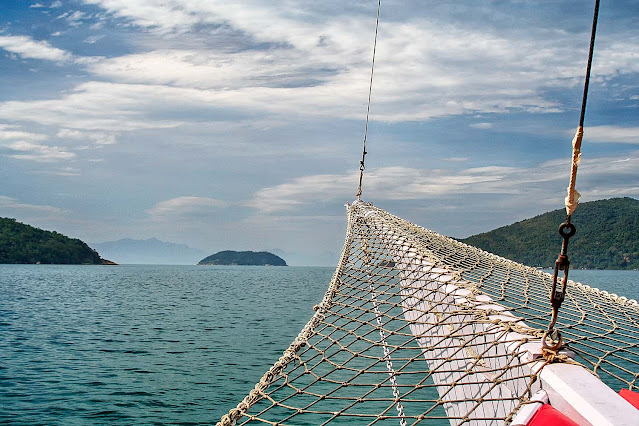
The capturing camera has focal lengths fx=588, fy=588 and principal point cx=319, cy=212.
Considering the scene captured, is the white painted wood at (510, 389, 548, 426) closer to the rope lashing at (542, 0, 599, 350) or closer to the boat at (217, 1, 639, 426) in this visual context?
the boat at (217, 1, 639, 426)

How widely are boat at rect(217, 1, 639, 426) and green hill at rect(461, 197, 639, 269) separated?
72237mm

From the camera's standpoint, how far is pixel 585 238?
87.0m

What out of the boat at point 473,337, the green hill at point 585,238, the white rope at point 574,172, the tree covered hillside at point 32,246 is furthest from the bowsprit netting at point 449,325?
the tree covered hillside at point 32,246

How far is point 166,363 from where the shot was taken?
14602mm

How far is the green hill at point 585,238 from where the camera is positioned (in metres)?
76.5

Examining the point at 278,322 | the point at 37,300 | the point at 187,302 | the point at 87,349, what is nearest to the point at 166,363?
the point at 87,349

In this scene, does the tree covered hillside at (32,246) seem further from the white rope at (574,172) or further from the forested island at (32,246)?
the white rope at (574,172)

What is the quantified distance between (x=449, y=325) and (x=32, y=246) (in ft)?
380

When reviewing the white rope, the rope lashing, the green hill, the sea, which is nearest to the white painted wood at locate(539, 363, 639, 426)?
the rope lashing

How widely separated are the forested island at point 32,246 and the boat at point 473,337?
11065 cm

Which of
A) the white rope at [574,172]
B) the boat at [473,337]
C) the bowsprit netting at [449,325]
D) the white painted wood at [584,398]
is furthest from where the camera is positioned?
the bowsprit netting at [449,325]

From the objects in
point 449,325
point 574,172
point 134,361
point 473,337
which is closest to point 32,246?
point 134,361

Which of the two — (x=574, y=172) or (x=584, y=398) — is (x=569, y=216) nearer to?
(x=574, y=172)

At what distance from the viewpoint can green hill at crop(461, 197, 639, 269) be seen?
76.5 meters
